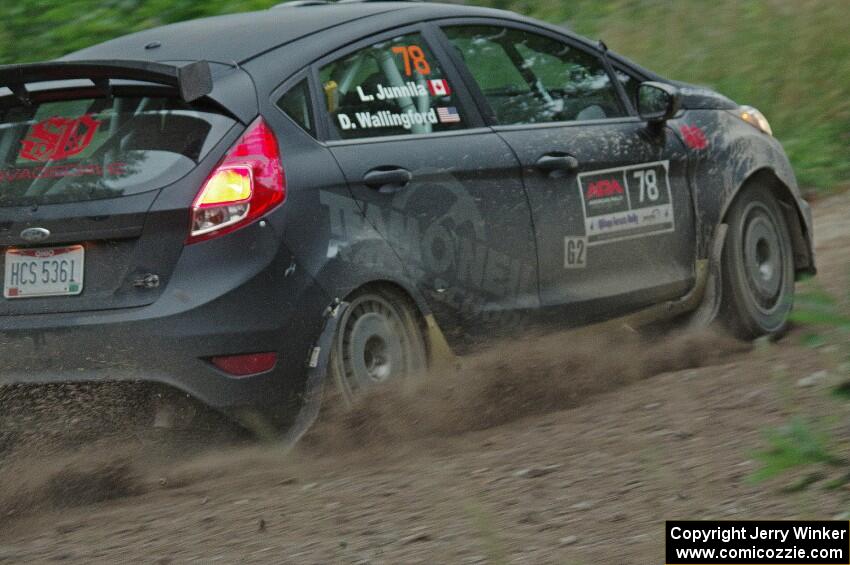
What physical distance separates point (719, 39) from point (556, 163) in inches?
316

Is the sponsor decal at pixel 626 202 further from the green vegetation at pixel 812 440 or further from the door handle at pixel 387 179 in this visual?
the green vegetation at pixel 812 440

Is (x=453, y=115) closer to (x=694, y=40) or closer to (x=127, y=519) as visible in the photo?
(x=127, y=519)

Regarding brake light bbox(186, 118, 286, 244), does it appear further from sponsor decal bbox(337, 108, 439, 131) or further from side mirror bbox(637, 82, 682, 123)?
side mirror bbox(637, 82, 682, 123)

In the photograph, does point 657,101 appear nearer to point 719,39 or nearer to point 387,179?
point 387,179

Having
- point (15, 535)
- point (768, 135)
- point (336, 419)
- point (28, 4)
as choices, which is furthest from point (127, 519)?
point (28, 4)

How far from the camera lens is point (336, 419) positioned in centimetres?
505

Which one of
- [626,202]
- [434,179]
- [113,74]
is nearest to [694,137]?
[626,202]

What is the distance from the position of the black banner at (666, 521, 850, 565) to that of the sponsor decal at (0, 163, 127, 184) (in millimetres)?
2245

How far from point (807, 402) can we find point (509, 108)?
1815 millimetres

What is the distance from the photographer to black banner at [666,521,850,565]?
3490mm

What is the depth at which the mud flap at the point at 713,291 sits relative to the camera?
6.76 meters

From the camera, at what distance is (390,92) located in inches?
216

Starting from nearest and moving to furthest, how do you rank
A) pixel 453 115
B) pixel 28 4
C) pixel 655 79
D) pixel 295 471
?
pixel 295 471, pixel 453 115, pixel 655 79, pixel 28 4

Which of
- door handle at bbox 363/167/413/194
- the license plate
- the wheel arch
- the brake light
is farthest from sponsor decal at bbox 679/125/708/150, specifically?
the license plate
